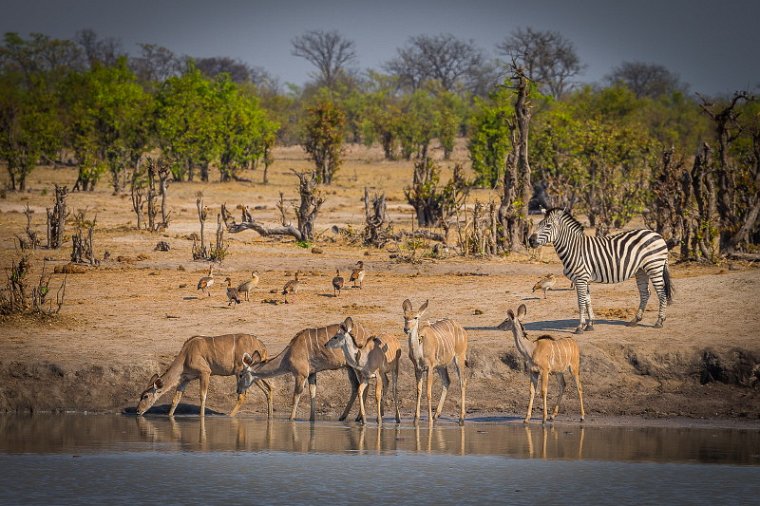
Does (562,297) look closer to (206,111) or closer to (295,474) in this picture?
(295,474)

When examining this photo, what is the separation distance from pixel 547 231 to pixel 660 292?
86.9 inches

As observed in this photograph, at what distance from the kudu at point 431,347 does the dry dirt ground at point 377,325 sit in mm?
1071

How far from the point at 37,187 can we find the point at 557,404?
35.2 meters

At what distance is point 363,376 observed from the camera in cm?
1434

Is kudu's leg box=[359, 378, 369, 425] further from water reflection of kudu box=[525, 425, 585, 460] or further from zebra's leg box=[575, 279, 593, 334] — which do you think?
zebra's leg box=[575, 279, 593, 334]

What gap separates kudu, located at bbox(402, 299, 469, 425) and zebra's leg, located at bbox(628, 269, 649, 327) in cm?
492

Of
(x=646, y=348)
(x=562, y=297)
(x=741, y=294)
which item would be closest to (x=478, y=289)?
(x=562, y=297)

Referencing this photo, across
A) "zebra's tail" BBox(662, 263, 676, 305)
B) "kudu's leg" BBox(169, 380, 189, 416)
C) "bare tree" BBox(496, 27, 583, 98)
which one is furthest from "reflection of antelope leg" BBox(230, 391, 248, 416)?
"bare tree" BBox(496, 27, 583, 98)

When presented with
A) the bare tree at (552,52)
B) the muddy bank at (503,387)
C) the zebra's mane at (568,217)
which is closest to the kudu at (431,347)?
the muddy bank at (503,387)

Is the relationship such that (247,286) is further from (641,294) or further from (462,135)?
(462,135)

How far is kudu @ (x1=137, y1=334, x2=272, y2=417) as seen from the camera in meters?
14.8

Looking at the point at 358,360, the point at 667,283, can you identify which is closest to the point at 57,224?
the point at 667,283

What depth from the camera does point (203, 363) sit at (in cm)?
1475

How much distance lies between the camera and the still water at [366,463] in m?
10.7
